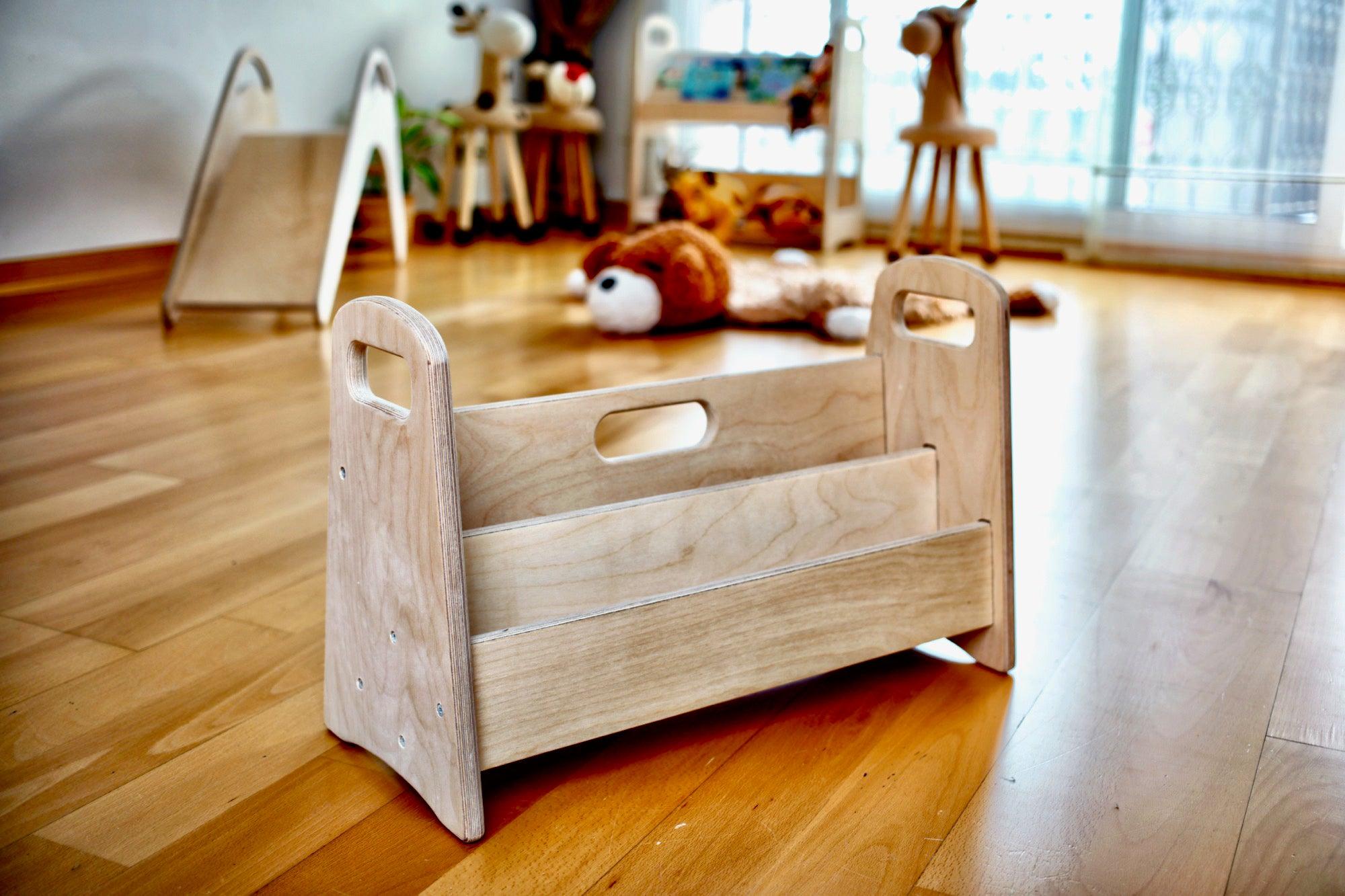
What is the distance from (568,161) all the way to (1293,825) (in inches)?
138

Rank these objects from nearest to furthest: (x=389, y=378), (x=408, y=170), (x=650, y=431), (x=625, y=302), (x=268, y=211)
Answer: (x=650, y=431) → (x=389, y=378) → (x=625, y=302) → (x=268, y=211) → (x=408, y=170)

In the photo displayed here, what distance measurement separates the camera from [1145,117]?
3.41 metres

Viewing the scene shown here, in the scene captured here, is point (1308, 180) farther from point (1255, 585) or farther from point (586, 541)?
point (586, 541)

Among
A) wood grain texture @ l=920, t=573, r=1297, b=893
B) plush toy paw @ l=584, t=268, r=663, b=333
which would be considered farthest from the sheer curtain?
wood grain texture @ l=920, t=573, r=1297, b=893

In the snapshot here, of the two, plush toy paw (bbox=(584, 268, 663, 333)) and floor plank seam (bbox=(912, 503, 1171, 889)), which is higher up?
plush toy paw (bbox=(584, 268, 663, 333))

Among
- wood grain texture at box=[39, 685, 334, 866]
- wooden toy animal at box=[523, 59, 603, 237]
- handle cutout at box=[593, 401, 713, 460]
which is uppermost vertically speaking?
wooden toy animal at box=[523, 59, 603, 237]

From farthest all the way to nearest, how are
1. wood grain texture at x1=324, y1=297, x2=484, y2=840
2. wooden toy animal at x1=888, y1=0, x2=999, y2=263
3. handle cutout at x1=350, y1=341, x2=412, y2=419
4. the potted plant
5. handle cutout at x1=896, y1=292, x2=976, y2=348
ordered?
the potted plant < wooden toy animal at x1=888, y1=0, x2=999, y2=263 < handle cutout at x1=896, y1=292, x2=976, y2=348 < handle cutout at x1=350, y1=341, x2=412, y2=419 < wood grain texture at x1=324, y1=297, x2=484, y2=840

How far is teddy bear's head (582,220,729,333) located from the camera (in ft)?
7.27

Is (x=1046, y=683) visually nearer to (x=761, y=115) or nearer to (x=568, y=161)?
(x=761, y=115)

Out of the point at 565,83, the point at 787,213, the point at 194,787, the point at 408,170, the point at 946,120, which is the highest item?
the point at 565,83

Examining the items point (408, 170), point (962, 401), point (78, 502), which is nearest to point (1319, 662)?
point (962, 401)

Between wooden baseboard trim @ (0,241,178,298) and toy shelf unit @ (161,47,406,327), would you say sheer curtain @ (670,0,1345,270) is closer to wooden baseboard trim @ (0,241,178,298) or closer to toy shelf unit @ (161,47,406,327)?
toy shelf unit @ (161,47,406,327)

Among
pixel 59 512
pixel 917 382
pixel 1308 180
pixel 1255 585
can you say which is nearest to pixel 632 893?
pixel 917 382

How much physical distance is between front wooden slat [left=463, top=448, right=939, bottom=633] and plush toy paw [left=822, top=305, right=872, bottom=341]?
50.2 inches
